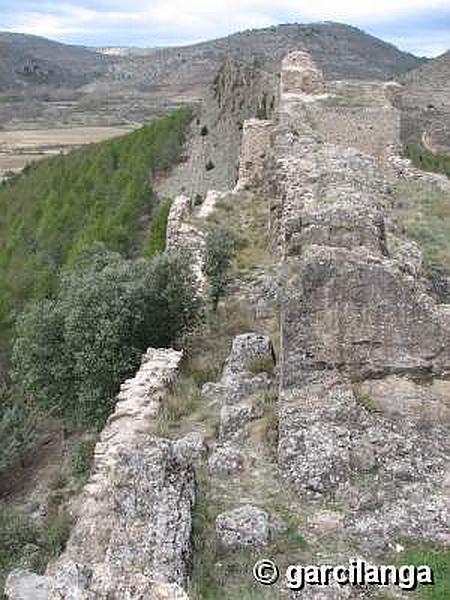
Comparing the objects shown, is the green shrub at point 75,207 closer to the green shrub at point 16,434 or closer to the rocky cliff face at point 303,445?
the green shrub at point 16,434

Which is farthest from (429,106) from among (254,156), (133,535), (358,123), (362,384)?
(133,535)

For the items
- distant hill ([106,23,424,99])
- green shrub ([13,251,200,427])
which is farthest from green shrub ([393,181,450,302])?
distant hill ([106,23,424,99])

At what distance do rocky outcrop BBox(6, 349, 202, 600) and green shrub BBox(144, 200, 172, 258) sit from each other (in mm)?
18500

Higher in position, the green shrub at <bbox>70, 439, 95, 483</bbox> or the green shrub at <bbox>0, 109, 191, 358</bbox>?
the green shrub at <bbox>70, 439, 95, 483</bbox>

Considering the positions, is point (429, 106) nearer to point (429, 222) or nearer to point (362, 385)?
point (429, 222)

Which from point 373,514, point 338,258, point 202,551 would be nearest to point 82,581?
point 202,551

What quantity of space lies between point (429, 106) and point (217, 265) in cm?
5768

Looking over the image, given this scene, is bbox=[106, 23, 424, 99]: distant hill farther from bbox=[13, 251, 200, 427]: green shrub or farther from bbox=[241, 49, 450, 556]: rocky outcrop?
bbox=[241, 49, 450, 556]: rocky outcrop

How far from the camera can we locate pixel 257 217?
2053 centimetres

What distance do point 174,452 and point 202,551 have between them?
0.89 m

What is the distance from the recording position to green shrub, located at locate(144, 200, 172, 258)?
2712cm

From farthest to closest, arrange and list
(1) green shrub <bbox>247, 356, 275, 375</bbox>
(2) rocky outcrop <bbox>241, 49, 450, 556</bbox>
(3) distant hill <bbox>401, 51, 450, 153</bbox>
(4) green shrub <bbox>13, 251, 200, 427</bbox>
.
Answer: (3) distant hill <bbox>401, 51, 450, 153</bbox> < (4) green shrub <bbox>13, 251, 200, 427</bbox> < (1) green shrub <bbox>247, 356, 275, 375</bbox> < (2) rocky outcrop <bbox>241, 49, 450, 556</bbox>

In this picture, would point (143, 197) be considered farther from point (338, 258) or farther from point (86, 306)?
point (338, 258)

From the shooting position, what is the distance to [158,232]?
1152 inches
